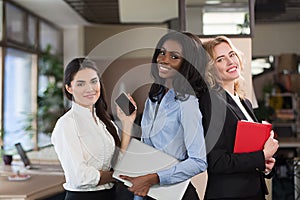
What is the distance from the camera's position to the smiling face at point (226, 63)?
7.23ft

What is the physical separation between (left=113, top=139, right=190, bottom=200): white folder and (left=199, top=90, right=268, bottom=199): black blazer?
0.19 metres

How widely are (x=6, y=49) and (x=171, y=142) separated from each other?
5.29 m

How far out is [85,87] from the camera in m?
2.18

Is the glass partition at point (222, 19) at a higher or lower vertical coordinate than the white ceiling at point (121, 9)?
lower

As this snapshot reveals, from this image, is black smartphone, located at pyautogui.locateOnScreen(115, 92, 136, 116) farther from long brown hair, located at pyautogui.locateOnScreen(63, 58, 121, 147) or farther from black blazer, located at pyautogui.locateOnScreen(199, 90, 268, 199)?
black blazer, located at pyautogui.locateOnScreen(199, 90, 268, 199)

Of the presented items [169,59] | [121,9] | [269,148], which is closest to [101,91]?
[169,59]

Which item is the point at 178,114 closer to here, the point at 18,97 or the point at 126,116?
the point at 126,116

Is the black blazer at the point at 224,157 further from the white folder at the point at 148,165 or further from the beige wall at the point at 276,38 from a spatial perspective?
the beige wall at the point at 276,38

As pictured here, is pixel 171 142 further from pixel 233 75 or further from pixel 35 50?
pixel 35 50

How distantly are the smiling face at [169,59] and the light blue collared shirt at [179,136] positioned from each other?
0.25ft

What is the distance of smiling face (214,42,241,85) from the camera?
7.23 feet

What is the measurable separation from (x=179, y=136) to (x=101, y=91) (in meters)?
0.50

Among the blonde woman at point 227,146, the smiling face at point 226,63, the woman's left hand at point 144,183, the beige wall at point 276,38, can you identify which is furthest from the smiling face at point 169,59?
the beige wall at point 276,38

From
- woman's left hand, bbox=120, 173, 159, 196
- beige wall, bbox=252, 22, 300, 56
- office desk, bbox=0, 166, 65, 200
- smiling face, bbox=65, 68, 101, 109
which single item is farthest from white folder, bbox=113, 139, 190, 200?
beige wall, bbox=252, 22, 300, 56
